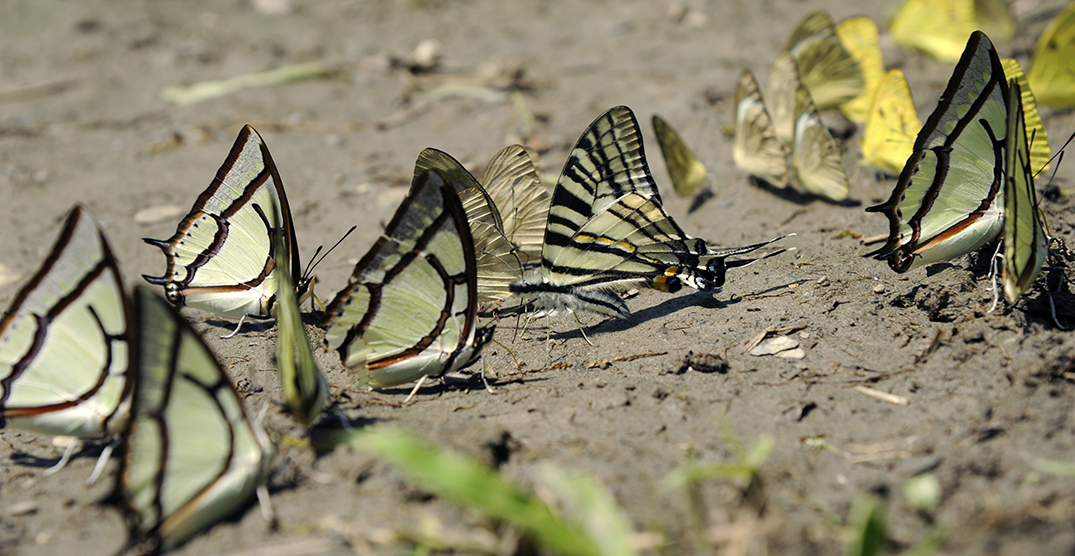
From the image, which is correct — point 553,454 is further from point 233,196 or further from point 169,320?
point 233,196

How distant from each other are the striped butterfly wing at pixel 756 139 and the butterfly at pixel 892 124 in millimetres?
515

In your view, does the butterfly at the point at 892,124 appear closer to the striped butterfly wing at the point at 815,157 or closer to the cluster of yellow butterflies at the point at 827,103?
the cluster of yellow butterflies at the point at 827,103

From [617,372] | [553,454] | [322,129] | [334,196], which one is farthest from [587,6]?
[553,454]

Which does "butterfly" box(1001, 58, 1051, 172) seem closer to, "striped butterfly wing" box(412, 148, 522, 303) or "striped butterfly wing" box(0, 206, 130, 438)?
"striped butterfly wing" box(412, 148, 522, 303)

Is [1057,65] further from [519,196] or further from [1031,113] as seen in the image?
[519,196]

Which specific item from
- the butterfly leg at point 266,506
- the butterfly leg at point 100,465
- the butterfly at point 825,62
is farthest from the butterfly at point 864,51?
the butterfly leg at point 100,465

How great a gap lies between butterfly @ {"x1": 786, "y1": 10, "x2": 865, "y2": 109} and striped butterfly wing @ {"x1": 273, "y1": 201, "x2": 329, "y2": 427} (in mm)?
3939

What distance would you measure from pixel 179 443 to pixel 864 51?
Result: 195 inches

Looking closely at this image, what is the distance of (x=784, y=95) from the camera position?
4.84 m

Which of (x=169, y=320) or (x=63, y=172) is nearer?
(x=169, y=320)

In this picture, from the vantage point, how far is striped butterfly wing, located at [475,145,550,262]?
397 centimetres

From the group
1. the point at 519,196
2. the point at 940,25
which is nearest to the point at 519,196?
the point at 519,196

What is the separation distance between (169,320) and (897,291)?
283 cm

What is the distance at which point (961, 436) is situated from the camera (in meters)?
2.29
